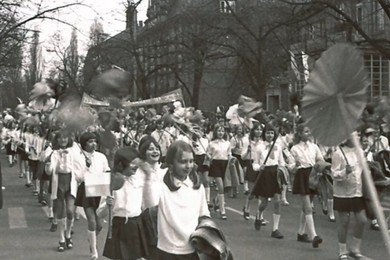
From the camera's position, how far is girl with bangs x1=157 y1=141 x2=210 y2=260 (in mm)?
4941

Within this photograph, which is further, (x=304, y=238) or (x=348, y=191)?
(x=304, y=238)

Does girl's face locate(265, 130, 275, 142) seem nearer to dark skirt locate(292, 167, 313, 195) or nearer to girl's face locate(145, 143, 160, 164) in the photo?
dark skirt locate(292, 167, 313, 195)

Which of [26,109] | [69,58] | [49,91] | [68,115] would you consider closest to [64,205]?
[49,91]

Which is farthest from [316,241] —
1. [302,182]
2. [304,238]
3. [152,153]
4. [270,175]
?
[152,153]

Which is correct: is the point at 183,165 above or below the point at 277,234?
above

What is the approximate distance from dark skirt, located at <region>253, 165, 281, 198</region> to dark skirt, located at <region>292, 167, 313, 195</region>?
1.65ft

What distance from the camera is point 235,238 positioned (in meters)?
10.3

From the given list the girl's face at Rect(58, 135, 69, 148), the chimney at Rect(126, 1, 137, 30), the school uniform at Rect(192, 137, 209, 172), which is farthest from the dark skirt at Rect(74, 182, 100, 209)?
the chimney at Rect(126, 1, 137, 30)

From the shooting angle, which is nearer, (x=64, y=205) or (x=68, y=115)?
(x=68, y=115)

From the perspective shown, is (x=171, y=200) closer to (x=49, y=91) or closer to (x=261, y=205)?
(x=49, y=91)

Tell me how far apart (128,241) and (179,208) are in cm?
178

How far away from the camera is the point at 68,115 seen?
23.8ft

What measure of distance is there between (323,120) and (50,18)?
16830mm

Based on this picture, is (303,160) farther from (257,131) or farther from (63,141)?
(63,141)
